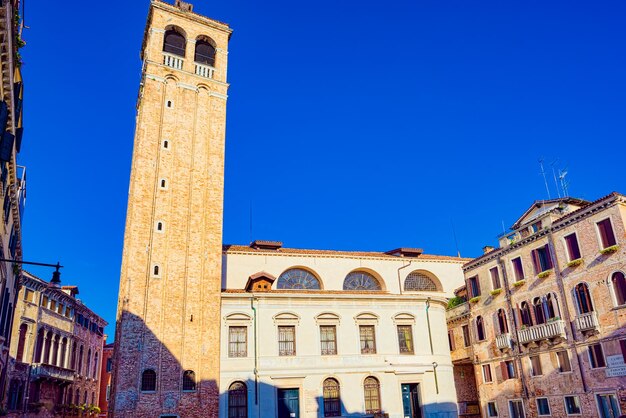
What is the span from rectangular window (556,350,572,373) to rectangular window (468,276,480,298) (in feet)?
26.5

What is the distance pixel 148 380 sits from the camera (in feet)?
89.7

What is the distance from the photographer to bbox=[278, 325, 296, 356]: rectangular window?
96.1 feet

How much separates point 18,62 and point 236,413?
66.4ft

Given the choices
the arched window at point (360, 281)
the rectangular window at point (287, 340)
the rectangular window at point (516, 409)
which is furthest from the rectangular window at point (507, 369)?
the rectangular window at point (287, 340)

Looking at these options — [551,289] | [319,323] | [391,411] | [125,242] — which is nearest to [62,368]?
[125,242]

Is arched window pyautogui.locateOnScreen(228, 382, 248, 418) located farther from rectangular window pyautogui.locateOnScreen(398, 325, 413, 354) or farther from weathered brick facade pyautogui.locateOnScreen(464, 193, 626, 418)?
weathered brick facade pyautogui.locateOnScreen(464, 193, 626, 418)

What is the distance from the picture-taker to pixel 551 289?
1132 inches

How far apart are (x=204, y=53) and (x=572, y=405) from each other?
33.6 m

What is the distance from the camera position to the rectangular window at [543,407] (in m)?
28.0

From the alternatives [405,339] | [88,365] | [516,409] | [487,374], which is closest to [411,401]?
[405,339]

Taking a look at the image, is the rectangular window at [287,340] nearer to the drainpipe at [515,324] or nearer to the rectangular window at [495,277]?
the drainpipe at [515,324]

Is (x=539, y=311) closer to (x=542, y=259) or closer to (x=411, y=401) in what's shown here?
(x=542, y=259)

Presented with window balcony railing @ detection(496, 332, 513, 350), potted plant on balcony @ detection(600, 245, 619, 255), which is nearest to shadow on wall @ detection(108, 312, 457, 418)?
window balcony railing @ detection(496, 332, 513, 350)

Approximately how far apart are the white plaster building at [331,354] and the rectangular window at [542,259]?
681 cm
